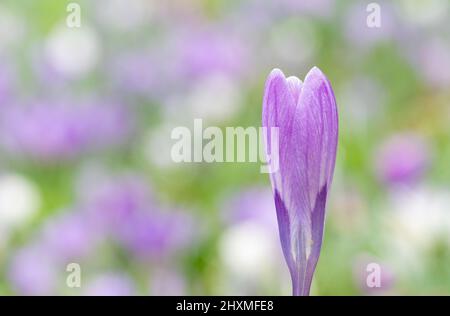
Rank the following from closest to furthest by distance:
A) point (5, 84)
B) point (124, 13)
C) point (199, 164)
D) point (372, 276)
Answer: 1. point (372, 276)
2. point (199, 164)
3. point (5, 84)
4. point (124, 13)

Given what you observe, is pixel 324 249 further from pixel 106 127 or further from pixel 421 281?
pixel 106 127

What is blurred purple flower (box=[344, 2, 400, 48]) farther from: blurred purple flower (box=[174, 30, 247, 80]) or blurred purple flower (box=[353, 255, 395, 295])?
blurred purple flower (box=[353, 255, 395, 295])

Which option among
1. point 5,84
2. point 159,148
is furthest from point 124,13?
point 159,148

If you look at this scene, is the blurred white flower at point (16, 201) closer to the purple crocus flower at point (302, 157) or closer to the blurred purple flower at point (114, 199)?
the blurred purple flower at point (114, 199)

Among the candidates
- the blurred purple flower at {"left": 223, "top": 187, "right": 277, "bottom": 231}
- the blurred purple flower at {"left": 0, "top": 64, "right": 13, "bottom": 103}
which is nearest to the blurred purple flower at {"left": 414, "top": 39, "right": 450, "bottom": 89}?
the blurred purple flower at {"left": 223, "top": 187, "right": 277, "bottom": 231}

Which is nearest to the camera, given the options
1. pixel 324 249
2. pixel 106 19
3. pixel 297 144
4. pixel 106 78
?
pixel 297 144

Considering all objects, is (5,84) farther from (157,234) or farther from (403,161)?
(403,161)
